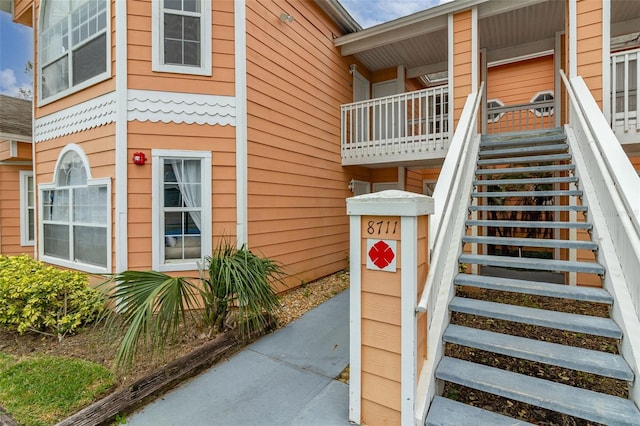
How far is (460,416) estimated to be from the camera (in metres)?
2.10

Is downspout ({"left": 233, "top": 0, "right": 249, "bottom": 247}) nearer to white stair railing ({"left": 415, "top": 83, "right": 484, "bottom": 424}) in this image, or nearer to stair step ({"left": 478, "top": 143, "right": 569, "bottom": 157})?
white stair railing ({"left": 415, "top": 83, "right": 484, "bottom": 424})

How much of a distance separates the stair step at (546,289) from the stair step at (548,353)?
1.41 feet

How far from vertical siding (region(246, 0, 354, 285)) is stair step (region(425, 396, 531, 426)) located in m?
3.41

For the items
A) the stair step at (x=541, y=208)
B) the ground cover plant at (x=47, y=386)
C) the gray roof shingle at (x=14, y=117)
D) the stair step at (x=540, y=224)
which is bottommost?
the ground cover plant at (x=47, y=386)

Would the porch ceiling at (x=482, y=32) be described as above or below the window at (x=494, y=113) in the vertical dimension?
above

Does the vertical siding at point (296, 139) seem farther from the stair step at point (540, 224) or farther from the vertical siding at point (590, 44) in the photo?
the vertical siding at point (590, 44)

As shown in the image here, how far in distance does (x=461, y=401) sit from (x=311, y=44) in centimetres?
642

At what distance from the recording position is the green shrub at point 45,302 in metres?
3.74

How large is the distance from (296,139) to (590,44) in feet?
15.9

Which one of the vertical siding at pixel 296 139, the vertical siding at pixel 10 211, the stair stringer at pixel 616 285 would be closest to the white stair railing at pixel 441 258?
the stair stringer at pixel 616 285

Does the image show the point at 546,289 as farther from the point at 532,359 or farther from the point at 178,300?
the point at 178,300

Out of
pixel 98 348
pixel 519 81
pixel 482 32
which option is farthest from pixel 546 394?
pixel 519 81

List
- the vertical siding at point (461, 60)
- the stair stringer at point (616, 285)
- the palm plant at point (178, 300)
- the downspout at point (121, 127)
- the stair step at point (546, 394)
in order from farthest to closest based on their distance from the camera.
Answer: the vertical siding at point (461, 60)
the downspout at point (121, 127)
the palm plant at point (178, 300)
the stair stringer at point (616, 285)
the stair step at point (546, 394)

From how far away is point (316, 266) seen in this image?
250 inches
